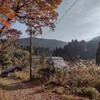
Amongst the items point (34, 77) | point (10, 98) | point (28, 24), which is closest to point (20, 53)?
point (34, 77)

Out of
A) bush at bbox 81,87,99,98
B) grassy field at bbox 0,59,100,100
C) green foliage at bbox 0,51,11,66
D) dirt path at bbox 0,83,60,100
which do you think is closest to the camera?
bush at bbox 81,87,99,98

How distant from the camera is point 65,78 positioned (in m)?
25.8

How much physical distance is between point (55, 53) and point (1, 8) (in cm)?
11898

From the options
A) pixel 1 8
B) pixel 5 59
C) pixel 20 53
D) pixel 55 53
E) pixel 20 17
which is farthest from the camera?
pixel 55 53

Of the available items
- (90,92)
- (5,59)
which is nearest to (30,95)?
(90,92)

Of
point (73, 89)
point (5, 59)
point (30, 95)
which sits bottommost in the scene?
point (30, 95)

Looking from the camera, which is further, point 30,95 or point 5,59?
point 5,59

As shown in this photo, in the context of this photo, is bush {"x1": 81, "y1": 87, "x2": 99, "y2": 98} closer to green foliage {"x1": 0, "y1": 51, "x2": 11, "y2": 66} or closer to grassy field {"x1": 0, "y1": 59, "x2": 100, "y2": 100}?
grassy field {"x1": 0, "y1": 59, "x2": 100, "y2": 100}

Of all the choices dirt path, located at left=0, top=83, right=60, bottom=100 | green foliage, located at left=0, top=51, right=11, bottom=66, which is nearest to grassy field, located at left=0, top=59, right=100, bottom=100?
Answer: dirt path, located at left=0, top=83, right=60, bottom=100

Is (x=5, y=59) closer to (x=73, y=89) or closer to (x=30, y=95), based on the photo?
(x=30, y=95)

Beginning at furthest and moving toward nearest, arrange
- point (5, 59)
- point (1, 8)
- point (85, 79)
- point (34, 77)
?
1. point (5, 59)
2. point (34, 77)
3. point (85, 79)
4. point (1, 8)

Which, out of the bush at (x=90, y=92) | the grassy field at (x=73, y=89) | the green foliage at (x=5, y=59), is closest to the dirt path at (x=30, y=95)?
the grassy field at (x=73, y=89)

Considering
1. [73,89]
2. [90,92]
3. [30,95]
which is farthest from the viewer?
[73,89]

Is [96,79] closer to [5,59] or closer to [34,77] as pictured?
[34,77]
